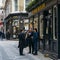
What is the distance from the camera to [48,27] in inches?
912

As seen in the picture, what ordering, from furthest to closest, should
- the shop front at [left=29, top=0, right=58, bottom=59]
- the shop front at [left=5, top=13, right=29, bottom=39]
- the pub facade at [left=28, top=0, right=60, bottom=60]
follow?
the shop front at [left=5, top=13, right=29, bottom=39], the shop front at [left=29, top=0, right=58, bottom=59], the pub facade at [left=28, top=0, right=60, bottom=60]

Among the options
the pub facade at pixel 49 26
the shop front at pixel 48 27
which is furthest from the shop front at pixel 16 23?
the pub facade at pixel 49 26

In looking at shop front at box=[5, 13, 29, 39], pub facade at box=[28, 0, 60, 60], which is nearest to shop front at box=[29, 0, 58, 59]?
pub facade at box=[28, 0, 60, 60]

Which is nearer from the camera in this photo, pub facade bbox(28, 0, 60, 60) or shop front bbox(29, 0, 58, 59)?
pub facade bbox(28, 0, 60, 60)

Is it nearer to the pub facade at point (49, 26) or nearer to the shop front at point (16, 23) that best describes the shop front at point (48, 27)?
the pub facade at point (49, 26)

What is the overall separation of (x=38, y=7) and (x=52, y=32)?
527 centimetres

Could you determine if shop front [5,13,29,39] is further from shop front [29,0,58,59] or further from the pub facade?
the pub facade

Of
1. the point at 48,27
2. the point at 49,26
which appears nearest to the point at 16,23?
the point at 48,27

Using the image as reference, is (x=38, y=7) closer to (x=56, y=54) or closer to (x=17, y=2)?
(x=56, y=54)

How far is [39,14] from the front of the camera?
2669cm

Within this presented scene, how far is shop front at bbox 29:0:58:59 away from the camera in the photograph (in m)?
20.3

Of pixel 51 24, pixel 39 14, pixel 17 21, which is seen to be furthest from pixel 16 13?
pixel 51 24

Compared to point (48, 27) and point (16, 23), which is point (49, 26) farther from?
point (16, 23)

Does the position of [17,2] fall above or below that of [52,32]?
above
